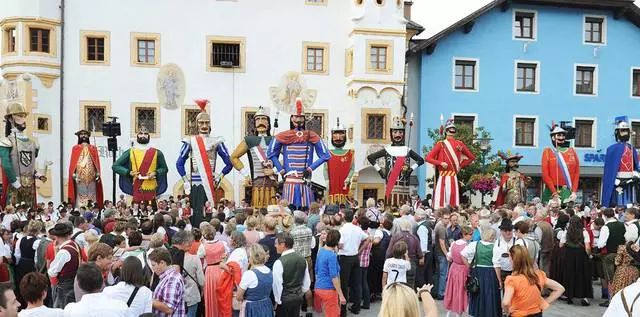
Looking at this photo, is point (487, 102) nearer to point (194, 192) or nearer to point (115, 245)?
point (194, 192)

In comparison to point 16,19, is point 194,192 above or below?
below

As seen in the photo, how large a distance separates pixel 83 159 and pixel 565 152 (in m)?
12.6

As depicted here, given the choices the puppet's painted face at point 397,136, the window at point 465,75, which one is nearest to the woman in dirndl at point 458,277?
the puppet's painted face at point 397,136

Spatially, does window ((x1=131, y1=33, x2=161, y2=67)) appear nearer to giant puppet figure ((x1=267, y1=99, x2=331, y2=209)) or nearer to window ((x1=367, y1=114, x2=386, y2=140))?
window ((x1=367, y1=114, x2=386, y2=140))

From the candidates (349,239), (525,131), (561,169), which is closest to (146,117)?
(561,169)

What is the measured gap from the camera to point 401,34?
2822cm

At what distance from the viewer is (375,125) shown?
28547mm

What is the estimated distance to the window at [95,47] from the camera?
26688 millimetres

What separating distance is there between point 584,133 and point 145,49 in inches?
786

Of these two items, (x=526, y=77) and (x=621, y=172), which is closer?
(x=621, y=172)

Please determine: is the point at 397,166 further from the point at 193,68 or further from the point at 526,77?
the point at 526,77

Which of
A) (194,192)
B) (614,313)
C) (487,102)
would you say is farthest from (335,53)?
(614,313)

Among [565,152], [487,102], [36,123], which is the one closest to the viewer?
[565,152]

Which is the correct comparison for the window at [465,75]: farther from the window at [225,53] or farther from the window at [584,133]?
the window at [225,53]
